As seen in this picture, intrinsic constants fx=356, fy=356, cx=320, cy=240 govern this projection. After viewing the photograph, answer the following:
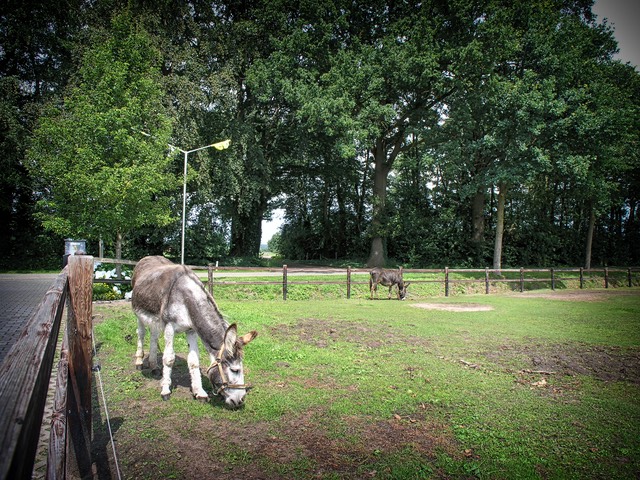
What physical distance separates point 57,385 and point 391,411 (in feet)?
12.7

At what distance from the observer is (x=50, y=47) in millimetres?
28547

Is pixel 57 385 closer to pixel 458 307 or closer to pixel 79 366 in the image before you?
pixel 79 366

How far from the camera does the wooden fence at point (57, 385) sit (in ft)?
3.04

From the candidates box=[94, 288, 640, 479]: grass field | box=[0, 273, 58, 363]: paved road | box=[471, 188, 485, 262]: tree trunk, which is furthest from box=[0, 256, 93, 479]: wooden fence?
box=[471, 188, 485, 262]: tree trunk

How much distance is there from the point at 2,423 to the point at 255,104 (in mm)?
30703

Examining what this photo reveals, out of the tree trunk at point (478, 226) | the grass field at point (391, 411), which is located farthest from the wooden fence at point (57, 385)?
the tree trunk at point (478, 226)

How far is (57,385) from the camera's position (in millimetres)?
2732

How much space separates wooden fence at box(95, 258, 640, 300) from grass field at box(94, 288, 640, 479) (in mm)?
7265

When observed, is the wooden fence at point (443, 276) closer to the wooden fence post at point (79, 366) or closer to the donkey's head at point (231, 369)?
the donkey's head at point (231, 369)

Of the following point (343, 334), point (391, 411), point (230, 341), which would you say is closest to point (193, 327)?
point (230, 341)

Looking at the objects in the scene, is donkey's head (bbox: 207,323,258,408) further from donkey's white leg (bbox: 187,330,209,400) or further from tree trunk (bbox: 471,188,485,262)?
tree trunk (bbox: 471,188,485,262)

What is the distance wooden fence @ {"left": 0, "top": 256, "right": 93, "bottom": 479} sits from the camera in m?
0.93

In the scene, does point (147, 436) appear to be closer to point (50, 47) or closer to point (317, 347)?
point (317, 347)

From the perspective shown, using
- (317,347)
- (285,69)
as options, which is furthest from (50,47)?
(317,347)
